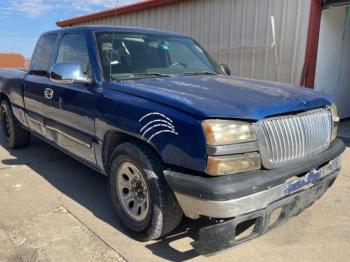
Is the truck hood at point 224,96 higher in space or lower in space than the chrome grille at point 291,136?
higher

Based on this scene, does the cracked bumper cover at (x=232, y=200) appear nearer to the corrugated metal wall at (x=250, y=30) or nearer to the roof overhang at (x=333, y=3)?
the roof overhang at (x=333, y=3)

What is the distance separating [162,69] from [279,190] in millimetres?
1870

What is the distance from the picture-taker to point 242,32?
9.25 meters

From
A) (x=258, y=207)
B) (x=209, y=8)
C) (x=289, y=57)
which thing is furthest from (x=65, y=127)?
(x=209, y=8)

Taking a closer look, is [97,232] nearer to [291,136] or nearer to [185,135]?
[185,135]

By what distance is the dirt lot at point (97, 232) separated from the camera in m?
3.12

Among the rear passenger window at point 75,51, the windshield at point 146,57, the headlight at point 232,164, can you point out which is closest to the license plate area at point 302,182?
the headlight at point 232,164

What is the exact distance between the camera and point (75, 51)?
4.28m

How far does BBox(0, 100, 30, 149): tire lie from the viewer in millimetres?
6242

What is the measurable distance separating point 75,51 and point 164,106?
1.90 meters

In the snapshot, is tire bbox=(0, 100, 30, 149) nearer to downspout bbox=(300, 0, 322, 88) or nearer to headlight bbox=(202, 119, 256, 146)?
headlight bbox=(202, 119, 256, 146)

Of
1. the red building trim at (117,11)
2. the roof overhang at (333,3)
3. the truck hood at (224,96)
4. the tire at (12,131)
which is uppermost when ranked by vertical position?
the red building trim at (117,11)

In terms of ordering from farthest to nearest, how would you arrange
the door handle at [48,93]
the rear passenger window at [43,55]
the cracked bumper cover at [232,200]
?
1. the rear passenger window at [43,55]
2. the door handle at [48,93]
3. the cracked bumper cover at [232,200]

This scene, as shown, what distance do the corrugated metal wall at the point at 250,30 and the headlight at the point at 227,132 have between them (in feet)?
19.7
